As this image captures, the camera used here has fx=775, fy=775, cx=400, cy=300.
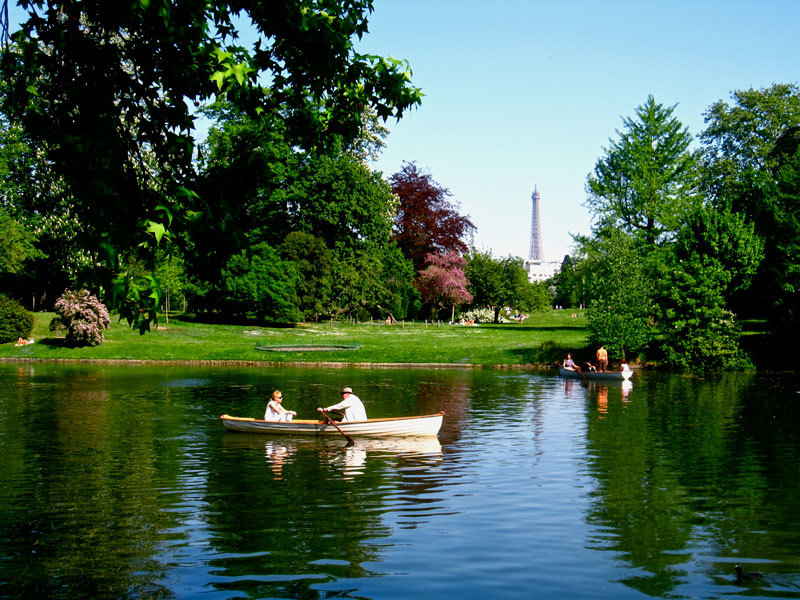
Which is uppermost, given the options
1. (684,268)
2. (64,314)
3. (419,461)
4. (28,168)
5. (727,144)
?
(727,144)

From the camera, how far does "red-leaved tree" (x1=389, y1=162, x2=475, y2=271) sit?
89938mm

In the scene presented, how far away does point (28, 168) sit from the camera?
62781 mm

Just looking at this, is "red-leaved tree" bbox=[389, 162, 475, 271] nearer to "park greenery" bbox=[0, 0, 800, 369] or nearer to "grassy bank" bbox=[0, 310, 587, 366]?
"park greenery" bbox=[0, 0, 800, 369]

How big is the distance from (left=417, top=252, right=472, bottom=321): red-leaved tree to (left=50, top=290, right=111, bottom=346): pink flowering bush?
38.7m

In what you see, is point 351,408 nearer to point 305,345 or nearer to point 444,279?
point 305,345

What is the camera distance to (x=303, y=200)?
251 feet

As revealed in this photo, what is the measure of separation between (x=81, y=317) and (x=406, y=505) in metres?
48.5

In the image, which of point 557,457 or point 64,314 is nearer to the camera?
point 557,457

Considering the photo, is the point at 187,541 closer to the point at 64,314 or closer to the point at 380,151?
the point at 64,314

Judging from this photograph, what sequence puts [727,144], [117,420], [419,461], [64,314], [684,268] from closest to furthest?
→ [419,461], [117,420], [684,268], [64,314], [727,144]

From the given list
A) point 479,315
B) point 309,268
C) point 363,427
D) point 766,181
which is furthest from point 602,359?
point 479,315

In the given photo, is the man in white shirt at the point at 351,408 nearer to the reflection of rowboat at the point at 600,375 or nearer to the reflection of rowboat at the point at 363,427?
the reflection of rowboat at the point at 363,427

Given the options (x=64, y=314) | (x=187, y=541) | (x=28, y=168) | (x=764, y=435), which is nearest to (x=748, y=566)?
(x=187, y=541)

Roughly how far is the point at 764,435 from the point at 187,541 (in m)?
19.1
